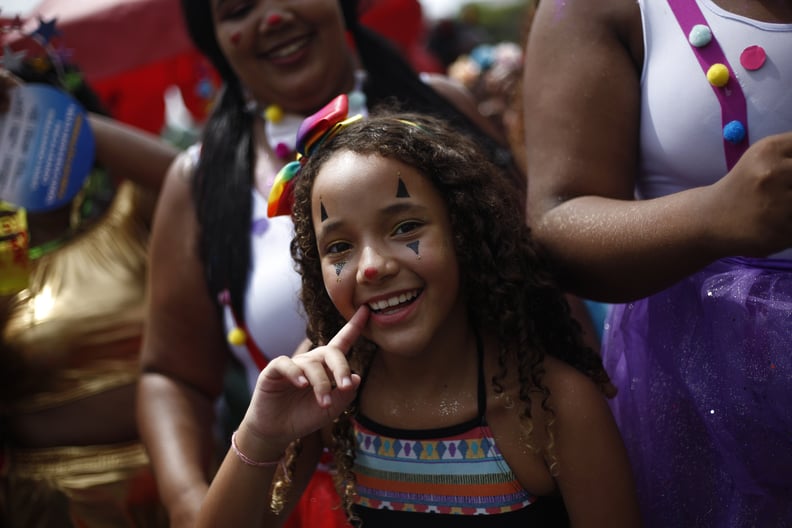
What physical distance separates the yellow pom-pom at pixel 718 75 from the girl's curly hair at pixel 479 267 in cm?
36

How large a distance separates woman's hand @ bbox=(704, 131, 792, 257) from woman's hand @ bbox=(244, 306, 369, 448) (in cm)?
53

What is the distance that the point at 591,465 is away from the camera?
53.2 inches

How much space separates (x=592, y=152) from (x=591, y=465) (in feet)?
1.50

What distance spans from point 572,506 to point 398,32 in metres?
3.03

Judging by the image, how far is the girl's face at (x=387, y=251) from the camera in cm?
134

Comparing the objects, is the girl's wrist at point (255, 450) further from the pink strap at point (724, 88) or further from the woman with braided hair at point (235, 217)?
the pink strap at point (724, 88)

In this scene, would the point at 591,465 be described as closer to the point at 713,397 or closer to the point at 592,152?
the point at 713,397

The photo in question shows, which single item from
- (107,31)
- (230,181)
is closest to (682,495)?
(230,181)

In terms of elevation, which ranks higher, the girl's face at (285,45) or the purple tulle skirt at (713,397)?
the girl's face at (285,45)

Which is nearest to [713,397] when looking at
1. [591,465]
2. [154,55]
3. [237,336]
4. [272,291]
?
[591,465]

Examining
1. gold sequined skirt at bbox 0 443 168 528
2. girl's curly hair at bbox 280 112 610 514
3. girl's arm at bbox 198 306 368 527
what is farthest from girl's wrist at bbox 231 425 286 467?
gold sequined skirt at bbox 0 443 168 528

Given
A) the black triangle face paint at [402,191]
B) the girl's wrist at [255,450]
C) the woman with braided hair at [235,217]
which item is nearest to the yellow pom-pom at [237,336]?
the woman with braided hair at [235,217]

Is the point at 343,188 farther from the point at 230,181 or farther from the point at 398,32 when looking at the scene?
the point at 398,32

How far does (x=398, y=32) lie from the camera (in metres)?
4.06
